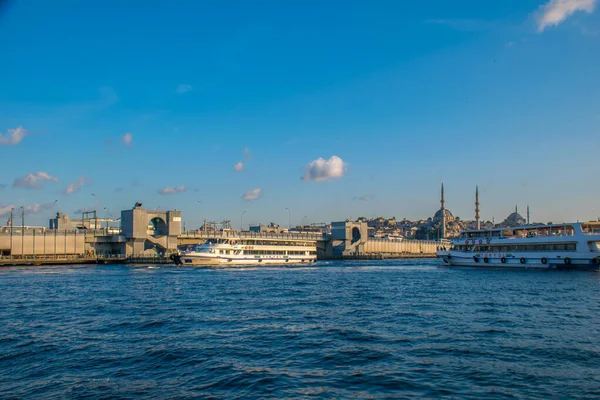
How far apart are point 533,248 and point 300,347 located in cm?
5469

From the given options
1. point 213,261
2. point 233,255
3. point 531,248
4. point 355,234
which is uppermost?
point 355,234

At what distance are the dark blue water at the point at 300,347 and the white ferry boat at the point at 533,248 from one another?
29.8 meters

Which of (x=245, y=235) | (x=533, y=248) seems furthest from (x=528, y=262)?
(x=245, y=235)

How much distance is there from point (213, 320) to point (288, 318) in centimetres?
364

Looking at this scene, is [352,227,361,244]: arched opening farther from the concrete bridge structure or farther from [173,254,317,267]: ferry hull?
[173,254,317,267]: ferry hull

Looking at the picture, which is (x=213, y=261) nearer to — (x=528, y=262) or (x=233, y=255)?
(x=233, y=255)

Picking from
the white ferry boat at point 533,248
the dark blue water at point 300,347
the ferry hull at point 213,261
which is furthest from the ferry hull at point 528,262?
the ferry hull at point 213,261

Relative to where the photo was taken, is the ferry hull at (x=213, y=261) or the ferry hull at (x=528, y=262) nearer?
the ferry hull at (x=528, y=262)

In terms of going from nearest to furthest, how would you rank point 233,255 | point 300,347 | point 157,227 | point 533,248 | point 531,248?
1. point 300,347
2. point 533,248
3. point 531,248
4. point 233,255
5. point 157,227

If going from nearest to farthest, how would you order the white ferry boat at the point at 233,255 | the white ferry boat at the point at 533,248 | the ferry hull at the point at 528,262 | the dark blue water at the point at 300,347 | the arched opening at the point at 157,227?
the dark blue water at the point at 300,347 < the ferry hull at the point at 528,262 < the white ferry boat at the point at 533,248 < the white ferry boat at the point at 233,255 < the arched opening at the point at 157,227

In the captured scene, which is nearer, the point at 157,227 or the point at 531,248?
the point at 531,248

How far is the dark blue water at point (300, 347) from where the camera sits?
14.4m

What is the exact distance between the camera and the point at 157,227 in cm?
10481

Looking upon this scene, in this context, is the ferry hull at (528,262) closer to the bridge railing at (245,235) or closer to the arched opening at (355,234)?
the bridge railing at (245,235)
